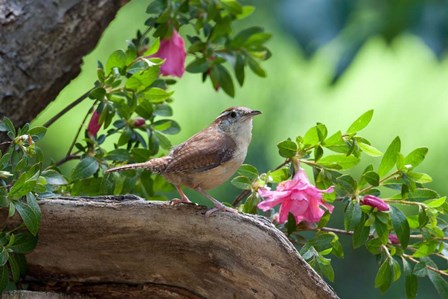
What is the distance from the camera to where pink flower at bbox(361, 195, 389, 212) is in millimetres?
1930

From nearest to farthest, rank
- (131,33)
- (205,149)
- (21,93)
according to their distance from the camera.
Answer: (205,149) < (21,93) < (131,33)

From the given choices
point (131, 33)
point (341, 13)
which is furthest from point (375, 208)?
point (131, 33)

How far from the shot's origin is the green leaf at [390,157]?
197 centimetres

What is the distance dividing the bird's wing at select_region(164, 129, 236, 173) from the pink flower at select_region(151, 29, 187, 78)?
0.31 m

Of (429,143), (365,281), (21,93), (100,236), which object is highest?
(21,93)

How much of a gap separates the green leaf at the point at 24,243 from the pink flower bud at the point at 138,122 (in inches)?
15.8

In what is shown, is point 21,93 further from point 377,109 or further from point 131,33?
point 377,109

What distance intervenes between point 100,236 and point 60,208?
87 millimetres

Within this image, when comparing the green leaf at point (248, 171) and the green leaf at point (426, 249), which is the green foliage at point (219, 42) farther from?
the green leaf at point (426, 249)

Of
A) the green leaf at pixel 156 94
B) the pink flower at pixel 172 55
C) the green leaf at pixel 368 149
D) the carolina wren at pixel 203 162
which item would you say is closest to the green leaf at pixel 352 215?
the green leaf at pixel 368 149

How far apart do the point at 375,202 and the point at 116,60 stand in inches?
21.7

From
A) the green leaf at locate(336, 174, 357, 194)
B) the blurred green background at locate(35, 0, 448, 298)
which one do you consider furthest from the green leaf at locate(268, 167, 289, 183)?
the blurred green background at locate(35, 0, 448, 298)

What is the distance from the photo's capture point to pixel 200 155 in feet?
6.63

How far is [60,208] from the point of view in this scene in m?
1.97
